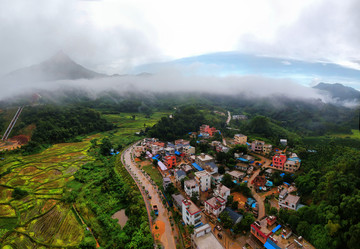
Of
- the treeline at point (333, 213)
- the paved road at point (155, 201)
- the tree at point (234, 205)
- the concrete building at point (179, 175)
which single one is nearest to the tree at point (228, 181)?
the tree at point (234, 205)

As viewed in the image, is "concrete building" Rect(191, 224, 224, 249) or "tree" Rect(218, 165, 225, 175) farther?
"tree" Rect(218, 165, 225, 175)

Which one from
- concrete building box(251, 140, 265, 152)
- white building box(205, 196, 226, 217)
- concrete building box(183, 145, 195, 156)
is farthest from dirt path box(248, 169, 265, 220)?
concrete building box(183, 145, 195, 156)

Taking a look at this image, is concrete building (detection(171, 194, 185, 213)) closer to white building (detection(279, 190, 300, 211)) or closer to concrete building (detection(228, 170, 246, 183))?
concrete building (detection(228, 170, 246, 183))

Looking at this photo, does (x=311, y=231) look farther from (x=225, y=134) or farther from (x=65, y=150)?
(x=65, y=150)

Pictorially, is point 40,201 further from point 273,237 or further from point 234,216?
point 273,237

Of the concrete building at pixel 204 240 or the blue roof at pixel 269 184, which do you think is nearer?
the concrete building at pixel 204 240

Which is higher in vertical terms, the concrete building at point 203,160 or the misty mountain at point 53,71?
the misty mountain at point 53,71

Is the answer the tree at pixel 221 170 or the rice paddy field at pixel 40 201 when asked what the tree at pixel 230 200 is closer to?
the tree at pixel 221 170
